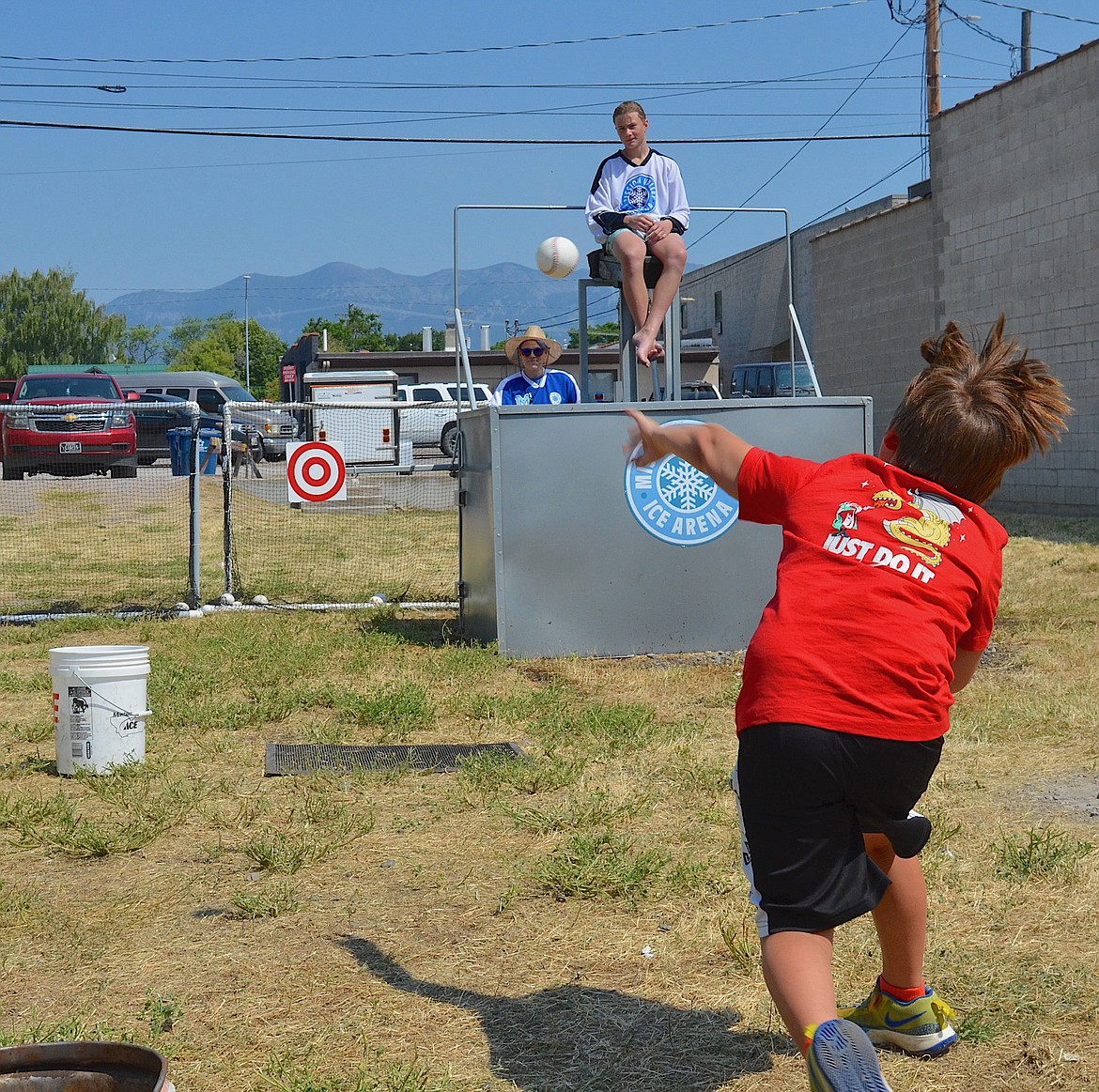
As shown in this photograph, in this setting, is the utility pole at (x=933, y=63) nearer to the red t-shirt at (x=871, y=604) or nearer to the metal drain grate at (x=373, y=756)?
the metal drain grate at (x=373, y=756)

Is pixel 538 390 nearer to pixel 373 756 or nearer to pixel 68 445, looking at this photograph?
pixel 373 756

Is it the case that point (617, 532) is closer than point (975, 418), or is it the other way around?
point (975, 418)

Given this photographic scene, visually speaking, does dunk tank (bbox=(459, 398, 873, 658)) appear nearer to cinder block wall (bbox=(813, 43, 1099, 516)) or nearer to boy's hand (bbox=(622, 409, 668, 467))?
boy's hand (bbox=(622, 409, 668, 467))

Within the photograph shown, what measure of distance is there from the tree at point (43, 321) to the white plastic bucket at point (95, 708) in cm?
7919

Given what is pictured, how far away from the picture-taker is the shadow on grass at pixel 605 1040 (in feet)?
9.96

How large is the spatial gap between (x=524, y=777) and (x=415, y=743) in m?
1.01

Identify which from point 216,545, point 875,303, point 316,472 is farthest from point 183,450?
point 875,303

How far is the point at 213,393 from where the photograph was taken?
33312mm


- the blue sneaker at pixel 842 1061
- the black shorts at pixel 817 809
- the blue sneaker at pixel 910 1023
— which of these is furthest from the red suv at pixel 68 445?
the blue sneaker at pixel 842 1061

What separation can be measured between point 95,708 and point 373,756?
1.24 meters

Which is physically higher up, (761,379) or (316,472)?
(761,379)

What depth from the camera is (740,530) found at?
336 inches

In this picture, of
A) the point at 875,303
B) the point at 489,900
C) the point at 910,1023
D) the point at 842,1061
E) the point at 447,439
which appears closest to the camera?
the point at 842,1061

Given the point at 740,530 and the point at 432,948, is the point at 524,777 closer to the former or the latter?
the point at 432,948
